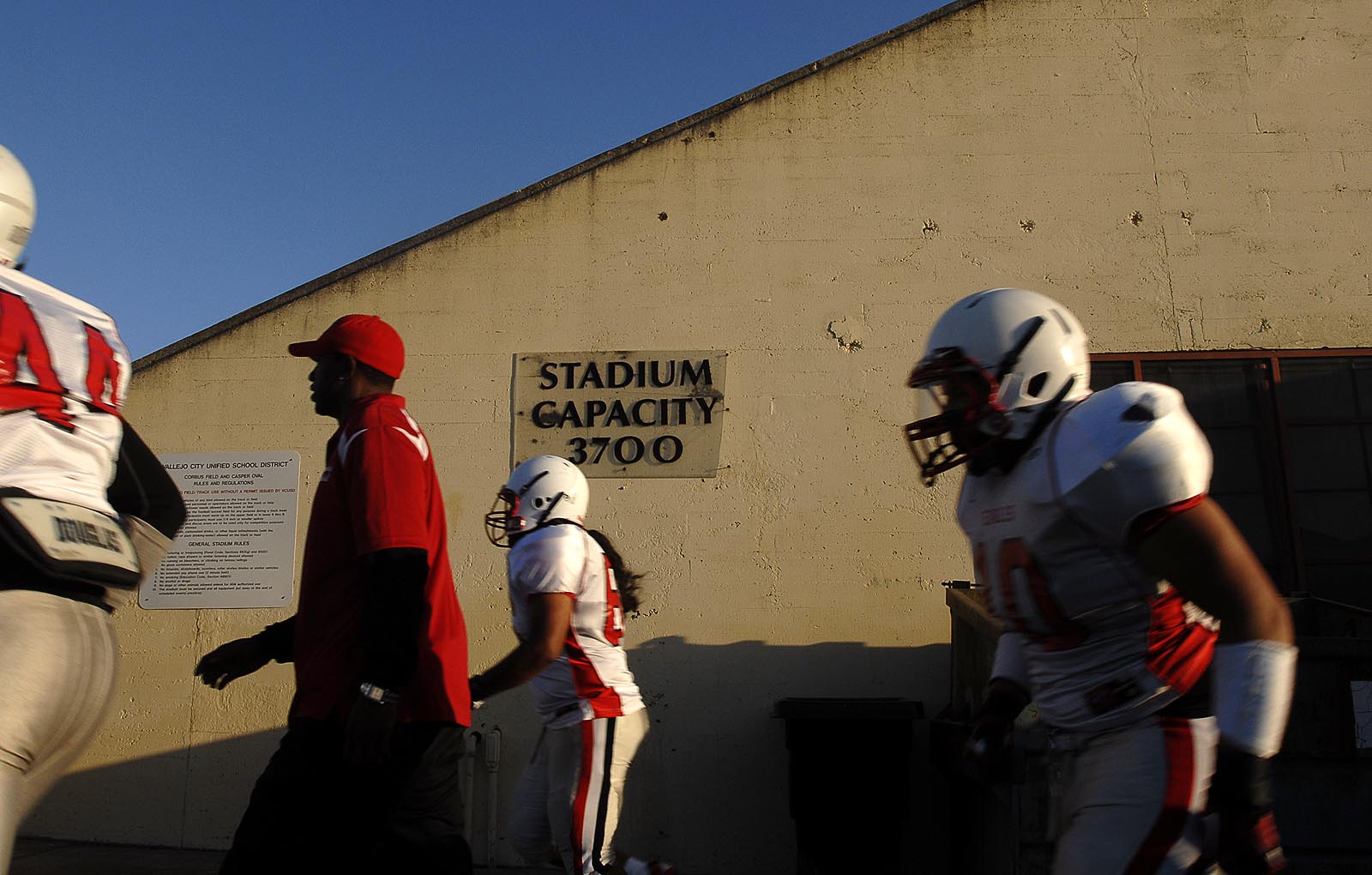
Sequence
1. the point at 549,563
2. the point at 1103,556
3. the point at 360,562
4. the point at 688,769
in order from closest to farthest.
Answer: the point at 1103,556
the point at 360,562
the point at 549,563
the point at 688,769

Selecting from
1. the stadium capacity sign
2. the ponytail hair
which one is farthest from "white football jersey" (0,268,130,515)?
the stadium capacity sign

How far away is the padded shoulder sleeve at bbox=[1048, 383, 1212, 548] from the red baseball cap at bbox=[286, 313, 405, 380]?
1771mm

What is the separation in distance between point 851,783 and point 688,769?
1252 mm

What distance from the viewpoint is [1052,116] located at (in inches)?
283

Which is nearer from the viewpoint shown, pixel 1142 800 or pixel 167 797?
pixel 1142 800

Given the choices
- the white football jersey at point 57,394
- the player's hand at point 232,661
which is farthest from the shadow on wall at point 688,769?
the white football jersey at point 57,394

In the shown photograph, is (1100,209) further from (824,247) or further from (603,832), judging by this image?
(603,832)

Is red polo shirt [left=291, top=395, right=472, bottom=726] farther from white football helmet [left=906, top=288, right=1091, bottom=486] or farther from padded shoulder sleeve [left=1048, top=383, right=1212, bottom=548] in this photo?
padded shoulder sleeve [left=1048, top=383, right=1212, bottom=548]

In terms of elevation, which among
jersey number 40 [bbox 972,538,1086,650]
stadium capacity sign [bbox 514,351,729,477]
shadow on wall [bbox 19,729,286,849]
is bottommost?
shadow on wall [bbox 19,729,286,849]

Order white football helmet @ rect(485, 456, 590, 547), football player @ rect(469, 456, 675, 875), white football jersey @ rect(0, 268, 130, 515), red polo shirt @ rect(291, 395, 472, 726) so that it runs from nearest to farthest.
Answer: white football jersey @ rect(0, 268, 130, 515) → red polo shirt @ rect(291, 395, 472, 726) → football player @ rect(469, 456, 675, 875) → white football helmet @ rect(485, 456, 590, 547)

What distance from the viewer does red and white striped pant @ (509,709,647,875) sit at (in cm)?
384

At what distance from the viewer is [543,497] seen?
4.19 meters

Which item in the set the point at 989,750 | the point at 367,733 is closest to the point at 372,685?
the point at 367,733

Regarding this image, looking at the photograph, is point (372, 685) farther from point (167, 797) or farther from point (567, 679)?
point (167, 797)
